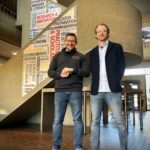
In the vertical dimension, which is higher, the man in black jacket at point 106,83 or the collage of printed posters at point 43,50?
the collage of printed posters at point 43,50

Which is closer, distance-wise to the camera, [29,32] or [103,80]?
[103,80]

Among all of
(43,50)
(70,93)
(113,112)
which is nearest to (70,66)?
(70,93)

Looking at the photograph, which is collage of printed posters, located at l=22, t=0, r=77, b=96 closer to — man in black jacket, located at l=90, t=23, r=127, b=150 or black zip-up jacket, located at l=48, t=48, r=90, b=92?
black zip-up jacket, located at l=48, t=48, r=90, b=92

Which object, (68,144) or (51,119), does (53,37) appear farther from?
(68,144)

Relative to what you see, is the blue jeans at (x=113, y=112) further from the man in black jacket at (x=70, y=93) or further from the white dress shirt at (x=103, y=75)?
the man in black jacket at (x=70, y=93)

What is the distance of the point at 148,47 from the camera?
1171 centimetres

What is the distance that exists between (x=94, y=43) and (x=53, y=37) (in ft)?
2.63

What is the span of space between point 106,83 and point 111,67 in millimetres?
156

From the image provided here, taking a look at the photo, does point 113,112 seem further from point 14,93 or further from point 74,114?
point 14,93

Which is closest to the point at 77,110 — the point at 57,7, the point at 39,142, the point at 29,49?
the point at 39,142

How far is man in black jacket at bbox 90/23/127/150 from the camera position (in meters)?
2.22

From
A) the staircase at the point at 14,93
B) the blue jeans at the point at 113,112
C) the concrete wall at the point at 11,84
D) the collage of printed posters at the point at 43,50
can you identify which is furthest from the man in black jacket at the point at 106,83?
the concrete wall at the point at 11,84

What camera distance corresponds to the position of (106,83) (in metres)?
2.26

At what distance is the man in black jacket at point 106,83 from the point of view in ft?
7.28
